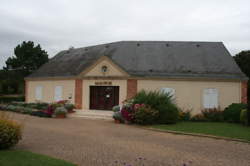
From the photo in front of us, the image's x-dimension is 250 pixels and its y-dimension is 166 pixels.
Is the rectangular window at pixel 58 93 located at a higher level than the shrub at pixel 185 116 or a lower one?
higher

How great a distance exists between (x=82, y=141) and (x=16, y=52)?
122 ft

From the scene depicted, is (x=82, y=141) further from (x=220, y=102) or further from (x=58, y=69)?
(x=58, y=69)

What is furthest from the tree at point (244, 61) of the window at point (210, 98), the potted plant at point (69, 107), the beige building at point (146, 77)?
the potted plant at point (69, 107)

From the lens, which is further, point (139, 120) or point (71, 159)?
point (139, 120)

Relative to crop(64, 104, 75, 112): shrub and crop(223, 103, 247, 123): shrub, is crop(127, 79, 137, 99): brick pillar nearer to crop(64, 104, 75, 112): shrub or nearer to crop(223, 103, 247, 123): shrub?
crop(64, 104, 75, 112): shrub

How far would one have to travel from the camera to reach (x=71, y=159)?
6.64 metres

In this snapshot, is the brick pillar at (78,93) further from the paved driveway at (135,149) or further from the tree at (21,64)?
the tree at (21,64)

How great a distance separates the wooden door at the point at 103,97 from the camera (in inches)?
766

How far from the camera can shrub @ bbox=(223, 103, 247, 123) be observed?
1583 centimetres

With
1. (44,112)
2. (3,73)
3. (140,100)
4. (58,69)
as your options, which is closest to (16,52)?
(3,73)

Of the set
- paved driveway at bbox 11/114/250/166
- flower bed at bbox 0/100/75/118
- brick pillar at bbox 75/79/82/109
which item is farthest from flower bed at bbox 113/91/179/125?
brick pillar at bbox 75/79/82/109

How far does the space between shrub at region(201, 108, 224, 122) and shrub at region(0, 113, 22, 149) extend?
1321 centimetres

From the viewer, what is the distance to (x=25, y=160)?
19.7 feet

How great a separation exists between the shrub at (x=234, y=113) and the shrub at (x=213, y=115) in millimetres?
345
